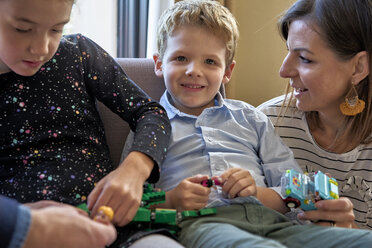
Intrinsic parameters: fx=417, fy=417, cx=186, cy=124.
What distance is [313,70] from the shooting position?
139cm

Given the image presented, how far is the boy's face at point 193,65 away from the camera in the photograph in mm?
1371

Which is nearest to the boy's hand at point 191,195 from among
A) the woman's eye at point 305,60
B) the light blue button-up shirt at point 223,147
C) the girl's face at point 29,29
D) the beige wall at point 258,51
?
the light blue button-up shirt at point 223,147

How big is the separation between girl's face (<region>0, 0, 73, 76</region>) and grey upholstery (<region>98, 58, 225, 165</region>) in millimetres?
476

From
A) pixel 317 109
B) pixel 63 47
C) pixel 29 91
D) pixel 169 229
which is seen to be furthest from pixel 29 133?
pixel 317 109

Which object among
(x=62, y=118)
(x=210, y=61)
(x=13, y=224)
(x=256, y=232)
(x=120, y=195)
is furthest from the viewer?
(x=210, y=61)

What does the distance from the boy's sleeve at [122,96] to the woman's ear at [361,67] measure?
2.24ft

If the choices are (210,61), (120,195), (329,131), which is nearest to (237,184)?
(120,195)

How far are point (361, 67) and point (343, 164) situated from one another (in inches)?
13.3

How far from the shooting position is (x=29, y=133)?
1.10m

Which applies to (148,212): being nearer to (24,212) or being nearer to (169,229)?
(169,229)

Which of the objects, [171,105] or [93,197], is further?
[171,105]

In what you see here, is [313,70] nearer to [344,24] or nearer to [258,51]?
[344,24]

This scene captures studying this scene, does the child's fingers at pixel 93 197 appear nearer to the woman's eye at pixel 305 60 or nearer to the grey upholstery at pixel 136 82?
the grey upholstery at pixel 136 82

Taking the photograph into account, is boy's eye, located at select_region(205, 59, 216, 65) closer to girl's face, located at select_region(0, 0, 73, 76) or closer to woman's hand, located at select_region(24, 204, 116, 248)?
girl's face, located at select_region(0, 0, 73, 76)
